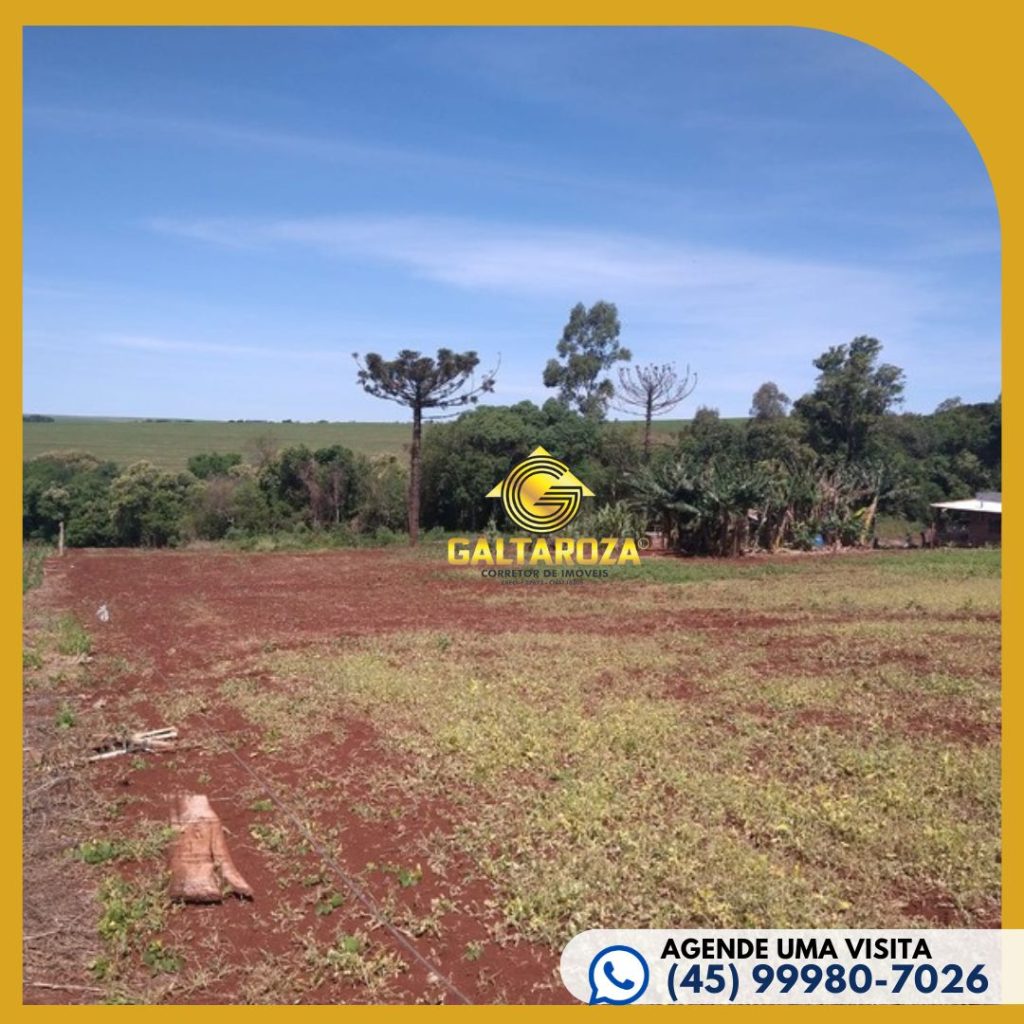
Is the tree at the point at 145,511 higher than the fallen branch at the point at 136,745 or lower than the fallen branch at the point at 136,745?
higher

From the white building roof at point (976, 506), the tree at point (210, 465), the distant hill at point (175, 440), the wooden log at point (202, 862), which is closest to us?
the wooden log at point (202, 862)

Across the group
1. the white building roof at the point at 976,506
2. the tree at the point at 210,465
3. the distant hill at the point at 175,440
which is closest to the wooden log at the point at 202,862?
the white building roof at the point at 976,506

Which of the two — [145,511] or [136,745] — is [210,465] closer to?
[145,511]

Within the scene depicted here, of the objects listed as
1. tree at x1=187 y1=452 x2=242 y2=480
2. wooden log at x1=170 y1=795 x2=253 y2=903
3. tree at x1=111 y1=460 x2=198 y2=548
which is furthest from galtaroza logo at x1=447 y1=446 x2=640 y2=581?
tree at x1=187 y1=452 x2=242 y2=480

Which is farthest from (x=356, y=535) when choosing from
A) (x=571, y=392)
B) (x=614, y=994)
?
(x=614, y=994)

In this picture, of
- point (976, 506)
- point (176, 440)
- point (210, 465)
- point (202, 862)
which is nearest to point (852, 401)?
point (976, 506)

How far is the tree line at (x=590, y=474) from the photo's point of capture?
19.5 meters

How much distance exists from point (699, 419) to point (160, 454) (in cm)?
3241

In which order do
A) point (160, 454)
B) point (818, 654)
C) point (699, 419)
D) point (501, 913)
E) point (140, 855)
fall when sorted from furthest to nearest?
point (160, 454), point (699, 419), point (818, 654), point (140, 855), point (501, 913)

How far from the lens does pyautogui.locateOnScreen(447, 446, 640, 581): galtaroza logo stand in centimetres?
1741

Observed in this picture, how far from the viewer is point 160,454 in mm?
47781

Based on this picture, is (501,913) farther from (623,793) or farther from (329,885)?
(623,793)

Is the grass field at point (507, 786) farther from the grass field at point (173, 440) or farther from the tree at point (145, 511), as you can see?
the grass field at point (173, 440)

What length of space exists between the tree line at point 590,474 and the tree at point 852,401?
5cm
